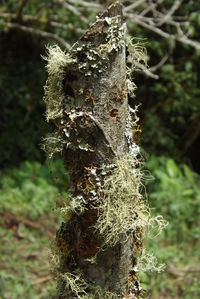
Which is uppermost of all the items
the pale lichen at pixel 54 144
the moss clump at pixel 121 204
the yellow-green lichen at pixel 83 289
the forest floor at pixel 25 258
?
the forest floor at pixel 25 258

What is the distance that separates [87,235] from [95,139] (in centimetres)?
31

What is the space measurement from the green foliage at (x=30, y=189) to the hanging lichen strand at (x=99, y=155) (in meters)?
2.90

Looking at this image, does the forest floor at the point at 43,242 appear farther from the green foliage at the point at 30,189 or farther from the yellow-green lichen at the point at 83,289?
the yellow-green lichen at the point at 83,289

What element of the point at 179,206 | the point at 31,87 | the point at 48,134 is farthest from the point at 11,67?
the point at 48,134

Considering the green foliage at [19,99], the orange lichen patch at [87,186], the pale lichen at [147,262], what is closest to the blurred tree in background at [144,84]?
the green foliage at [19,99]

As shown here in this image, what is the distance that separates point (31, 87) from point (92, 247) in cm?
581

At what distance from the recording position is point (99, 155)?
1.71 metres

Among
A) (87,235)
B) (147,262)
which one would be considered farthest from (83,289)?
(147,262)

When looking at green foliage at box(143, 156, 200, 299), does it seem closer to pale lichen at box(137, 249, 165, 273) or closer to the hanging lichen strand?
pale lichen at box(137, 249, 165, 273)

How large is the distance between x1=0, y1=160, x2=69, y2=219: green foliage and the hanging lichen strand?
2.90 meters

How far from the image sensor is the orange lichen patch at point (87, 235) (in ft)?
5.72

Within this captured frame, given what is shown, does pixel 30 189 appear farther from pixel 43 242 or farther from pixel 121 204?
pixel 121 204

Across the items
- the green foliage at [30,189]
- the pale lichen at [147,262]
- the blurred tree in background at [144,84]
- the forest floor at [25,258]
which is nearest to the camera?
the pale lichen at [147,262]

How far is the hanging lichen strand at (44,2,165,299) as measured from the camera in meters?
1.68
